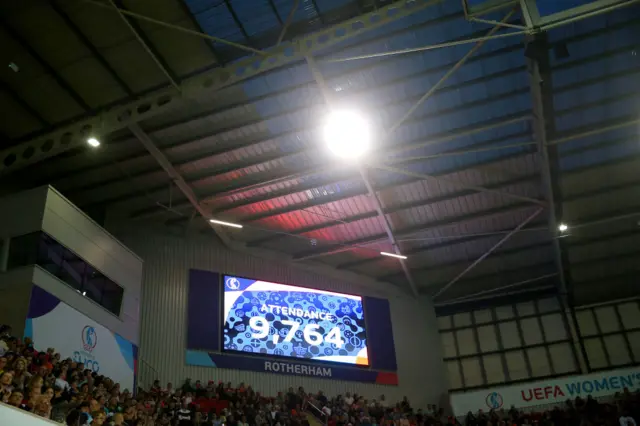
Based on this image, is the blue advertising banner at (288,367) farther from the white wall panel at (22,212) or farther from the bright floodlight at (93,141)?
→ the bright floodlight at (93,141)

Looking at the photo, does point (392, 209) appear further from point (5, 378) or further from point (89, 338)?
point (5, 378)

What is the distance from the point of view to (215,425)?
15.6 metres

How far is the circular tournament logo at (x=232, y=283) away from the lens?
22400 mm

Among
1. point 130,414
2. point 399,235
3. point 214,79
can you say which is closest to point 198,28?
point 214,79

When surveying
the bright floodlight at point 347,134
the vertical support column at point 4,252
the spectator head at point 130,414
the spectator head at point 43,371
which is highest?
the bright floodlight at point 347,134

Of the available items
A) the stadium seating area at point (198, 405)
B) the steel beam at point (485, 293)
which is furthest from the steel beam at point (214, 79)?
the steel beam at point (485, 293)

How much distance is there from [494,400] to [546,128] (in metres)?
11.3

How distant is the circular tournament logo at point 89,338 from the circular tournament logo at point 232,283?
6.51 meters

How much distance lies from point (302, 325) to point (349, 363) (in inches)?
97.2

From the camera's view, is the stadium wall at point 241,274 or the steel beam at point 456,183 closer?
the steel beam at point 456,183

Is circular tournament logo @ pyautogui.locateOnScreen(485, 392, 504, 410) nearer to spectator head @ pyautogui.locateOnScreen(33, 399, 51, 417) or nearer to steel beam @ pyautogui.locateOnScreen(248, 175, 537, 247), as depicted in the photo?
steel beam @ pyautogui.locateOnScreen(248, 175, 537, 247)

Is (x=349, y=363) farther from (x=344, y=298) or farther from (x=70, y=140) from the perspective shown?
(x=70, y=140)

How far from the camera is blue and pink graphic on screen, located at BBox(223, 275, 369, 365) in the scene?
21875 millimetres

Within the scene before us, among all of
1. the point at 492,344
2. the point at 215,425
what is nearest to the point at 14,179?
the point at 215,425
